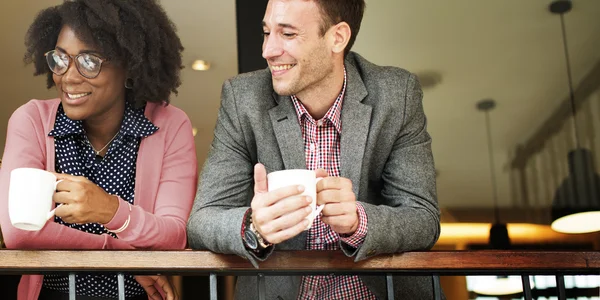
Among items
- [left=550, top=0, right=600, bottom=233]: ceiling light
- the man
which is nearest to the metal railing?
the man

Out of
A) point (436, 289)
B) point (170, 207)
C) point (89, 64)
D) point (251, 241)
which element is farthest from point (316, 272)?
point (89, 64)

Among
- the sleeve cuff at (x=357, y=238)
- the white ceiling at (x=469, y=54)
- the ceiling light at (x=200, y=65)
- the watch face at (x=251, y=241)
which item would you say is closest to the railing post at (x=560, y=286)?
the sleeve cuff at (x=357, y=238)

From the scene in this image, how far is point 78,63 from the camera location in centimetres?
226

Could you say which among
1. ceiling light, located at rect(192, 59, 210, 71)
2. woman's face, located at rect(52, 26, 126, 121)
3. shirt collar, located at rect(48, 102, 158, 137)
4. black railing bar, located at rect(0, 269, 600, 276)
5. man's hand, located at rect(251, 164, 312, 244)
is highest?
ceiling light, located at rect(192, 59, 210, 71)

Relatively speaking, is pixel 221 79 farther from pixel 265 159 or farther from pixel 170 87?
pixel 265 159

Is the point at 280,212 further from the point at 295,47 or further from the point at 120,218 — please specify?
the point at 295,47

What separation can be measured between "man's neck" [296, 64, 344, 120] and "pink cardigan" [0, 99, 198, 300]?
0.37m

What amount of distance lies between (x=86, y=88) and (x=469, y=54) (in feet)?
7.66

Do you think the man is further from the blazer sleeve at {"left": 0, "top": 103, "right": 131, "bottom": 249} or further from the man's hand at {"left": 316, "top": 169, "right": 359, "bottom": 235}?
the blazer sleeve at {"left": 0, "top": 103, "right": 131, "bottom": 249}

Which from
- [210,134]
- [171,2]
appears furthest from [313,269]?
[210,134]

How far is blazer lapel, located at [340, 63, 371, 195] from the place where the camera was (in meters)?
1.99

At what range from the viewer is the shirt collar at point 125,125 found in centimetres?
222

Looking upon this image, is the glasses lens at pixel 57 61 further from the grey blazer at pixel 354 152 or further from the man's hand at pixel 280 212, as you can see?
the man's hand at pixel 280 212

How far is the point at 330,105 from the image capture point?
216 cm
